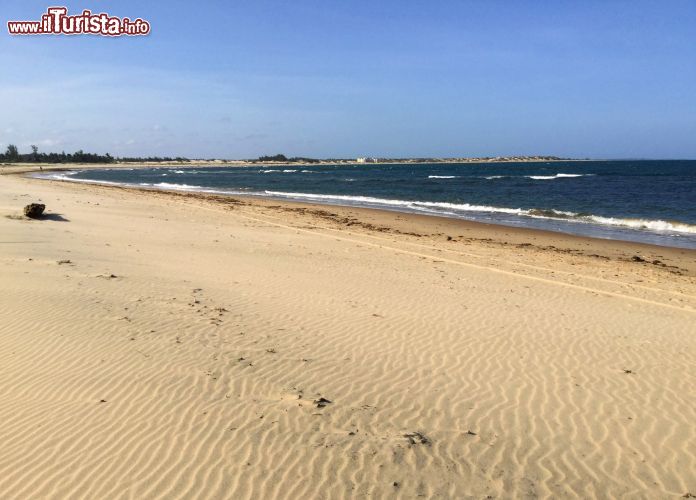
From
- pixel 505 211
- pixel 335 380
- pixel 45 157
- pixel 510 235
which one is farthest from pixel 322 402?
pixel 45 157

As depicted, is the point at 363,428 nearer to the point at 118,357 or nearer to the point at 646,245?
the point at 118,357

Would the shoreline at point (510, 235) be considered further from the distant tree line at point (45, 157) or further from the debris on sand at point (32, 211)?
the distant tree line at point (45, 157)

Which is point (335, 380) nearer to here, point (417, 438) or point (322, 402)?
point (322, 402)

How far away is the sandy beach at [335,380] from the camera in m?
4.07

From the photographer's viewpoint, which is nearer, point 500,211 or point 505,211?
point 505,211

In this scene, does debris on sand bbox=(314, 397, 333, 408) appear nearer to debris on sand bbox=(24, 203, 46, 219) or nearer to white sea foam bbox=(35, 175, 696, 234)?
debris on sand bbox=(24, 203, 46, 219)

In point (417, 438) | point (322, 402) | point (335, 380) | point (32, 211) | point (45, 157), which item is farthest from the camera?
point (45, 157)

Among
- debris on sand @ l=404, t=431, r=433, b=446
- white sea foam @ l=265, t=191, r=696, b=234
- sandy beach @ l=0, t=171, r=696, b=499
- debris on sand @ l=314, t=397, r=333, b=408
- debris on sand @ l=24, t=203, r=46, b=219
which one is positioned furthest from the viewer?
white sea foam @ l=265, t=191, r=696, b=234

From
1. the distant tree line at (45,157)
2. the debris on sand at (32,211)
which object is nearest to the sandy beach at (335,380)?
the debris on sand at (32,211)

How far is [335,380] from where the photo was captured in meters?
5.80

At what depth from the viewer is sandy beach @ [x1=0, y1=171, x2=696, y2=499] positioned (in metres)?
4.07

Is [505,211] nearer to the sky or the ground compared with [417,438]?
nearer to the sky

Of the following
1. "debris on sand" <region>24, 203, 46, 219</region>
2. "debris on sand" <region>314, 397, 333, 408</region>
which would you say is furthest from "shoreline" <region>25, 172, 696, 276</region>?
"debris on sand" <region>314, 397, 333, 408</region>

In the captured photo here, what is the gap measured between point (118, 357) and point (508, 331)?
5.62 metres
